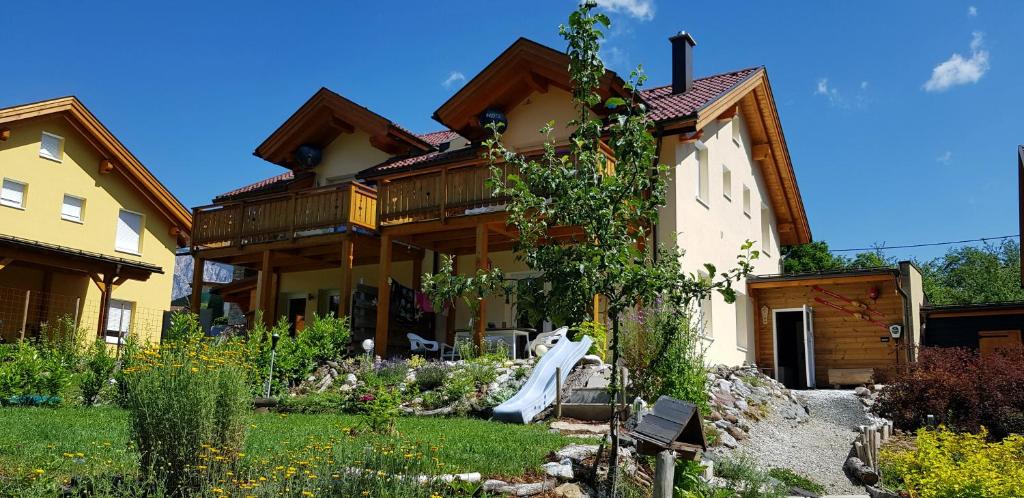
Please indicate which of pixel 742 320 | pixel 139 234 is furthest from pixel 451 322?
pixel 139 234

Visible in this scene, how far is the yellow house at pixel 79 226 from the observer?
770 inches

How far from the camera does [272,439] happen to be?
26.6 ft

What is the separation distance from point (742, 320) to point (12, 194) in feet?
60.6

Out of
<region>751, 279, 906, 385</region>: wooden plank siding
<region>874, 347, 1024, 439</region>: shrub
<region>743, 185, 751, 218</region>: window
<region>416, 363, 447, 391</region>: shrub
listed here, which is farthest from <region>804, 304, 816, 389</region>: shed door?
<region>416, 363, 447, 391</region>: shrub

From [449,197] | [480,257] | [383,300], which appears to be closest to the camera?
[480,257]

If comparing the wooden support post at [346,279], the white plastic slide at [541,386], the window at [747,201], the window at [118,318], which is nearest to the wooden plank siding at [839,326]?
the window at [747,201]

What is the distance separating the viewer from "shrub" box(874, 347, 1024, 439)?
38.2 feet

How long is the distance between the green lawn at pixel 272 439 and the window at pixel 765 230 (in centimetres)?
1528

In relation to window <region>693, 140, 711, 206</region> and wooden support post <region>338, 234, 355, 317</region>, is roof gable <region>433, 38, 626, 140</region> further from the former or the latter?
wooden support post <region>338, 234, 355, 317</region>

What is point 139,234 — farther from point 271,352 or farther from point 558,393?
point 558,393

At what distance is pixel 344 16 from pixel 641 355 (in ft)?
24.0

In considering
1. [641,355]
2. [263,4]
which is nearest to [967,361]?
[641,355]

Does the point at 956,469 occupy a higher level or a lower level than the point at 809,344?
lower

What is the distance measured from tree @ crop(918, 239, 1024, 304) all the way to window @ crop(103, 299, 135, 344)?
100 ft
